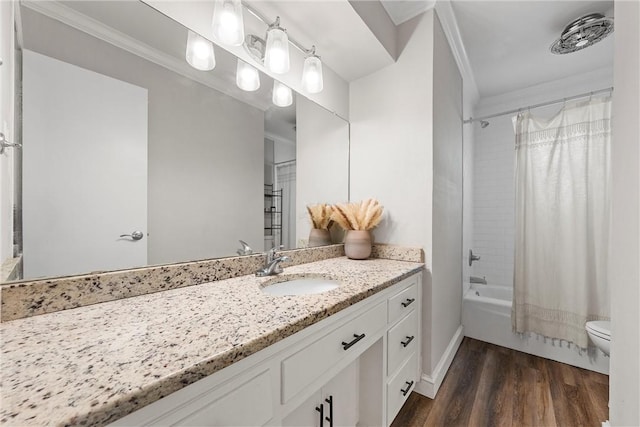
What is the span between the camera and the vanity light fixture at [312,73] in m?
1.49

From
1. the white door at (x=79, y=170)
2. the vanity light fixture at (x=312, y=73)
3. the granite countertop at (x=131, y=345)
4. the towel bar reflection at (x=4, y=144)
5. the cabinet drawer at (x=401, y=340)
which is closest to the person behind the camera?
the granite countertop at (x=131, y=345)

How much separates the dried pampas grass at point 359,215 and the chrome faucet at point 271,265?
54 centimetres

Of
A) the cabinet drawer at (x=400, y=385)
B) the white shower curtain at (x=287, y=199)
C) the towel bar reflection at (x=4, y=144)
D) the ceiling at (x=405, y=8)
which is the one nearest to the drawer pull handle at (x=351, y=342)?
the cabinet drawer at (x=400, y=385)

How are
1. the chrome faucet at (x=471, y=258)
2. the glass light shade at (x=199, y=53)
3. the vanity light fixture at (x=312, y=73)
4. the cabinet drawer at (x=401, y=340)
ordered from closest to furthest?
the glass light shade at (x=199, y=53), the cabinet drawer at (x=401, y=340), the vanity light fixture at (x=312, y=73), the chrome faucet at (x=471, y=258)

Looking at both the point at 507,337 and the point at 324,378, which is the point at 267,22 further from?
the point at 507,337

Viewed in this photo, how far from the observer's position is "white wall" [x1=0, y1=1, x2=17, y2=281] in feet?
2.11

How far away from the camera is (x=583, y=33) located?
5.93 feet

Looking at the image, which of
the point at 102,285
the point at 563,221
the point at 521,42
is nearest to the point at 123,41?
the point at 102,285

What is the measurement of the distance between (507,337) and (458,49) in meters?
2.42

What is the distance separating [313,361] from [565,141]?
2635 mm

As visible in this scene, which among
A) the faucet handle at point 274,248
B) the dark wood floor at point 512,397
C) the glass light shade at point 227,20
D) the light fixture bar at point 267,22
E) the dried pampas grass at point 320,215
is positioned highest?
the light fixture bar at point 267,22

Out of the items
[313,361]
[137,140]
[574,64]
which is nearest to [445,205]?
[313,361]

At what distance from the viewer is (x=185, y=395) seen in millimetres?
444

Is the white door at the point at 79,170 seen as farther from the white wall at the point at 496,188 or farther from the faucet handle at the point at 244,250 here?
the white wall at the point at 496,188
